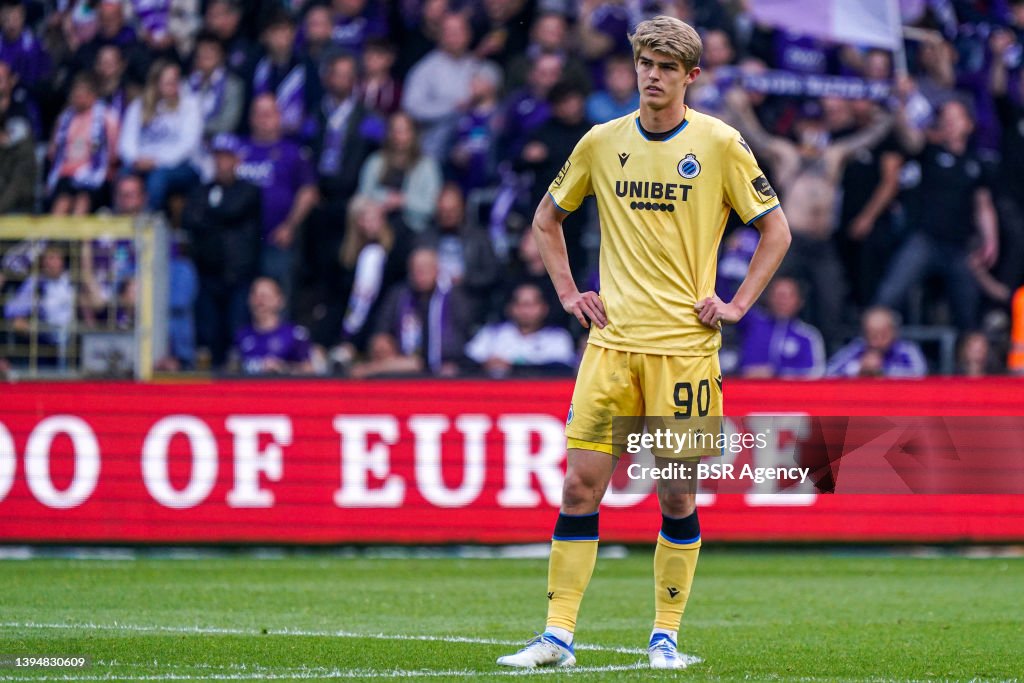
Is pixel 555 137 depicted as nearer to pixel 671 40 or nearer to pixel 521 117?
pixel 521 117

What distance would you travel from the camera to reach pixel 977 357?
1280 cm

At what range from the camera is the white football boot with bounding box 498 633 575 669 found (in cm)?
606

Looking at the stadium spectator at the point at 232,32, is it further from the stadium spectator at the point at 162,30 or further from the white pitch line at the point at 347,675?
the white pitch line at the point at 347,675

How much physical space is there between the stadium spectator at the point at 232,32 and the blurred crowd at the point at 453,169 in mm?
23

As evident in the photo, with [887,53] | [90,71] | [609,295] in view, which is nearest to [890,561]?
[887,53]

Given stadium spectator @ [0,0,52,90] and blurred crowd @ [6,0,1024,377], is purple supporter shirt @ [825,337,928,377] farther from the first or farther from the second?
stadium spectator @ [0,0,52,90]

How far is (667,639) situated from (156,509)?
6484mm

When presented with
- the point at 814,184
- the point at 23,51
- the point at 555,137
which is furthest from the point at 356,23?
the point at 814,184

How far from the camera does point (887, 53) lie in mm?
14734

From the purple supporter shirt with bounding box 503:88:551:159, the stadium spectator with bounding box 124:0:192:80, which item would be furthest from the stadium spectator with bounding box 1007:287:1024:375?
the stadium spectator with bounding box 124:0:192:80

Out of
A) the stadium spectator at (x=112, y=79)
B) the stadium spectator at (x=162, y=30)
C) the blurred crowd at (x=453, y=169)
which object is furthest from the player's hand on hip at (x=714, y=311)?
the stadium spectator at (x=162, y=30)

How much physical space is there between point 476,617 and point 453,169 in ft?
22.6

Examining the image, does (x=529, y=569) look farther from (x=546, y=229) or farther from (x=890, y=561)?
(x=546, y=229)

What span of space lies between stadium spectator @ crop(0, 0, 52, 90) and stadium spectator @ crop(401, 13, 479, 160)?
139 inches
